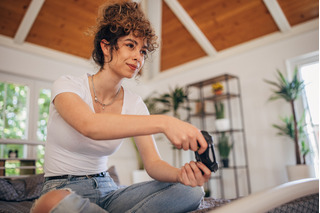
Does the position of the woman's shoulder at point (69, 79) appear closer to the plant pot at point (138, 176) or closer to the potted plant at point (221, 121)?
the potted plant at point (221, 121)

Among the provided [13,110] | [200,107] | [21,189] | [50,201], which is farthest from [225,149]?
[50,201]

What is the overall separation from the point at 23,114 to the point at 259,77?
3.51 metres

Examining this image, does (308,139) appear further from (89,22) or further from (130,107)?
(89,22)

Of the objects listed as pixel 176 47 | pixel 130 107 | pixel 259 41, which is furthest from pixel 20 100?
pixel 259 41

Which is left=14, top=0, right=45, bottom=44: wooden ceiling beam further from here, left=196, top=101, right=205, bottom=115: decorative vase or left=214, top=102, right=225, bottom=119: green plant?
left=214, top=102, right=225, bottom=119: green plant

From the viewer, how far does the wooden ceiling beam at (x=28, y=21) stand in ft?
12.1

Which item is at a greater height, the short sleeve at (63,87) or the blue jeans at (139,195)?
the short sleeve at (63,87)

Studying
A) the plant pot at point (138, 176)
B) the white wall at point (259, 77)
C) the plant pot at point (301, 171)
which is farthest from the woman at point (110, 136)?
the plant pot at point (138, 176)

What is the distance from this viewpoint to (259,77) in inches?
169

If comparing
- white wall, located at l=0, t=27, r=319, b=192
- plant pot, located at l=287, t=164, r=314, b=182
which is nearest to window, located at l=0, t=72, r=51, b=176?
white wall, located at l=0, t=27, r=319, b=192

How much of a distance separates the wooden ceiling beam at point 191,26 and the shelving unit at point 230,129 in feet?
1.89

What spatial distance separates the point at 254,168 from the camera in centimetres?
420

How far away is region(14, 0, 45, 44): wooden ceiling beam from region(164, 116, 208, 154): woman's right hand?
11.7 ft

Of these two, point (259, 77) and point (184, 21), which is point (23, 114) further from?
point (259, 77)
